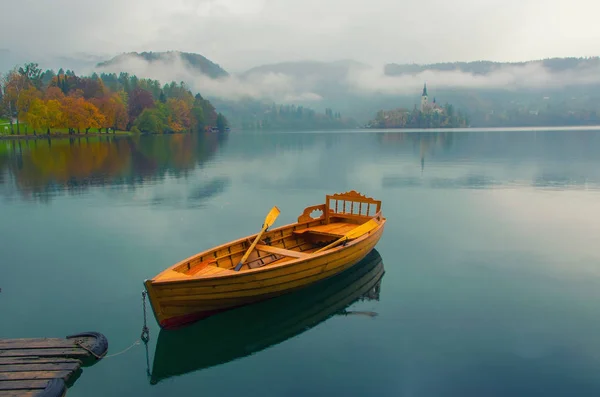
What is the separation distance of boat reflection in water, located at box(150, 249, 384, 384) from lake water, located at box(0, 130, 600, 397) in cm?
6

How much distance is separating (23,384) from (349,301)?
34.2 feet

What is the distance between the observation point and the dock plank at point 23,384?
10.1 meters

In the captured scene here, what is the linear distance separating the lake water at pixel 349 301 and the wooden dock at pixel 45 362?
47cm

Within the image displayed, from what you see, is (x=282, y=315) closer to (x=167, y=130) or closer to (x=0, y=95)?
(x=0, y=95)

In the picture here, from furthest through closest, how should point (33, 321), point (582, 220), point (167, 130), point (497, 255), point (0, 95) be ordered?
1. point (167, 130)
2. point (0, 95)
3. point (582, 220)
4. point (497, 255)
5. point (33, 321)

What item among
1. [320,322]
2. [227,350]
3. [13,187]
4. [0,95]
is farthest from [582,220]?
[0,95]

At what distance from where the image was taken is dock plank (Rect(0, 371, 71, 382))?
10485 mm

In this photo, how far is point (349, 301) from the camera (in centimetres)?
1672

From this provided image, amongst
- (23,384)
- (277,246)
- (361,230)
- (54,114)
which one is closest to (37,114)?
(54,114)

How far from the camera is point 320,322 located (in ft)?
49.1

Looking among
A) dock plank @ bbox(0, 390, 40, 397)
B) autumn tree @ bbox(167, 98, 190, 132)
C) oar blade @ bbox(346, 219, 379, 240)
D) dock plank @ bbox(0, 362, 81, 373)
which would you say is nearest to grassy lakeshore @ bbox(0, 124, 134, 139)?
autumn tree @ bbox(167, 98, 190, 132)

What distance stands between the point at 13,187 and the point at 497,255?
40.8 meters

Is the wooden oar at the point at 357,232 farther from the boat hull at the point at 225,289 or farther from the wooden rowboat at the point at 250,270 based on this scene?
the boat hull at the point at 225,289

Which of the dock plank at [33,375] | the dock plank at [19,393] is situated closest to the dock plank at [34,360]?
the dock plank at [33,375]
